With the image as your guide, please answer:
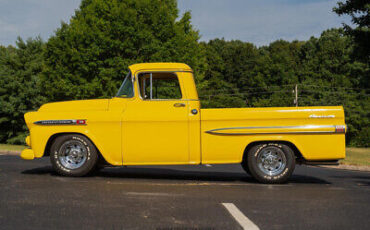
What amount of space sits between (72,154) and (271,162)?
3.77 metres

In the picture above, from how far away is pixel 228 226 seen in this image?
172 inches

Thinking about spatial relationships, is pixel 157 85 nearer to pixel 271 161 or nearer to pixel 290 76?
pixel 271 161

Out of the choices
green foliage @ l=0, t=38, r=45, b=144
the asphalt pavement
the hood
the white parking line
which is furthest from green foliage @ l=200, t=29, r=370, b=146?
the white parking line

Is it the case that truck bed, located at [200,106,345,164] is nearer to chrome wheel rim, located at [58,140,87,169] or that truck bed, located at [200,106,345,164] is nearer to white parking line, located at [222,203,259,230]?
white parking line, located at [222,203,259,230]

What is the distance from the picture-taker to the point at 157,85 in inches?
316

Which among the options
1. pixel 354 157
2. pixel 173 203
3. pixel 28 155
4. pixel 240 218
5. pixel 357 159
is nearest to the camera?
pixel 240 218

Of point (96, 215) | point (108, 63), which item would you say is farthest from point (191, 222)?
point (108, 63)

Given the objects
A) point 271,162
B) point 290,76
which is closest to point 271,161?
point 271,162

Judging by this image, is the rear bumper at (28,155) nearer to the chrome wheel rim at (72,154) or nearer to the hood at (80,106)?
the chrome wheel rim at (72,154)

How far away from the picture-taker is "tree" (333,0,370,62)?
19.7 m

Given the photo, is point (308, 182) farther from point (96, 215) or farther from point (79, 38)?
point (79, 38)

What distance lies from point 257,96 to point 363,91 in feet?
47.5

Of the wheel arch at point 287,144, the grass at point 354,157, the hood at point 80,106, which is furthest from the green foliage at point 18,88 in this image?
the wheel arch at point 287,144

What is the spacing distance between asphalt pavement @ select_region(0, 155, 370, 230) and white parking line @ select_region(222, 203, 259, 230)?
0.5 inches
